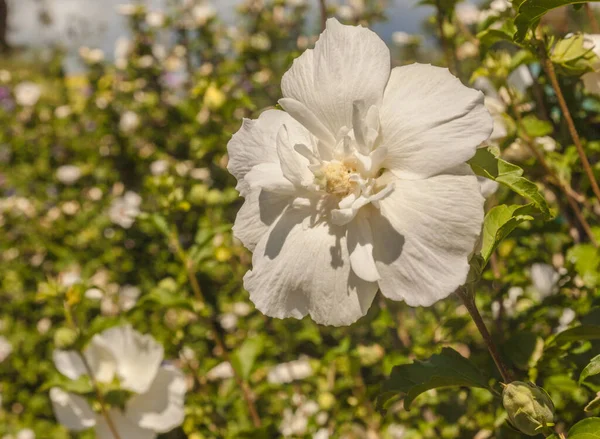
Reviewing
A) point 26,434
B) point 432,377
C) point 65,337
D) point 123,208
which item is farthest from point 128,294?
point 432,377

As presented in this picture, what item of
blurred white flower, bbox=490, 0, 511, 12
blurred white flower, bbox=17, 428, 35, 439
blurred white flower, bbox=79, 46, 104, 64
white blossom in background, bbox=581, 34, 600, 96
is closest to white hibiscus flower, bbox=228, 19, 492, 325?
white blossom in background, bbox=581, 34, 600, 96

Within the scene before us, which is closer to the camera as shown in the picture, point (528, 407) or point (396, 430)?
point (528, 407)

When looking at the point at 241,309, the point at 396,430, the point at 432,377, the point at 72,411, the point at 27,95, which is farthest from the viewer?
the point at 27,95

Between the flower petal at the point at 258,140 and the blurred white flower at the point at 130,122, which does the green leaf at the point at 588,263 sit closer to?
the flower petal at the point at 258,140

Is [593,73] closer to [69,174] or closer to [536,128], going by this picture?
[536,128]

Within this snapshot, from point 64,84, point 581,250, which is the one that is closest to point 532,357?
point 581,250

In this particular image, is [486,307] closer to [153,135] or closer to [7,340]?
[153,135]

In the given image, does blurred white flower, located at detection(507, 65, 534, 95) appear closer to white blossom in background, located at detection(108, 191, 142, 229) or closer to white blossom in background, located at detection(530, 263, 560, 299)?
white blossom in background, located at detection(530, 263, 560, 299)
